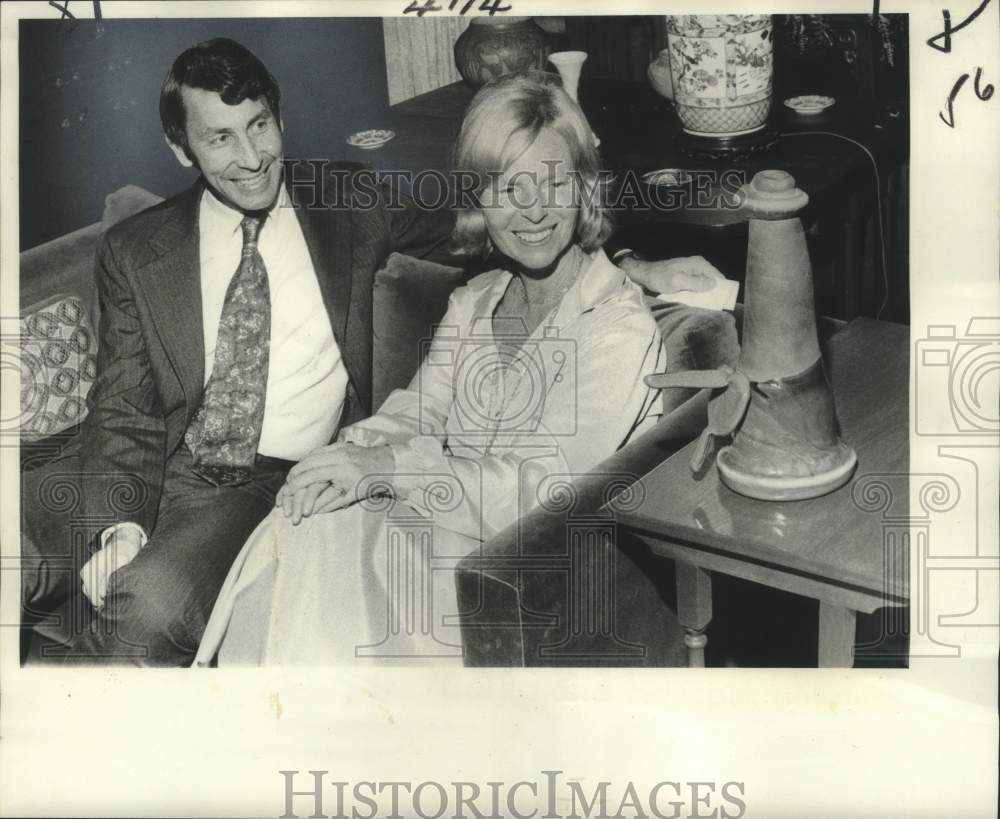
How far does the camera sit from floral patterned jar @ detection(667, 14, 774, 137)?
238cm

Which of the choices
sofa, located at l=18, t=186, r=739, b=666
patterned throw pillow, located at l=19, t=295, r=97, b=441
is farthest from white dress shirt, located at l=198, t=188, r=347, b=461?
patterned throw pillow, located at l=19, t=295, r=97, b=441

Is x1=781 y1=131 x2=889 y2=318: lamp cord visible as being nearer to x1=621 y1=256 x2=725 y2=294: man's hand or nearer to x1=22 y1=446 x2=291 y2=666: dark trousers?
x1=621 y1=256 x2=725 y2=294: man's hand

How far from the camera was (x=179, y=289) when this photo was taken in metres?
2.43

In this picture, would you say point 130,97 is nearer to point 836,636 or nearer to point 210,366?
point 210,366

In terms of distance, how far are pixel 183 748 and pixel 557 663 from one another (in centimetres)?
69

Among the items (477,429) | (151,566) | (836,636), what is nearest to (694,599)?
(836,636)

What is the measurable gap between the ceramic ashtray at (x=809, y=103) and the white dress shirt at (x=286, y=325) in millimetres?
923

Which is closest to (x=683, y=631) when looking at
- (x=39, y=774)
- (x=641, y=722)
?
(x=641, y=722)

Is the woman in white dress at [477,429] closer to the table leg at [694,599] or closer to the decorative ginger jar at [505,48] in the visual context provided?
the decorative ginger jar at [505,48]

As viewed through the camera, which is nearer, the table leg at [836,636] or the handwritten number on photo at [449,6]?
the table leg at [836,636]

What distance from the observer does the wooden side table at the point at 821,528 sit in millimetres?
2062

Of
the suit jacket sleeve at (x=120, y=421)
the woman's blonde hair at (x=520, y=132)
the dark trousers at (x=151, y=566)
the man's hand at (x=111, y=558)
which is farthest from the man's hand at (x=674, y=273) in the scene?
the man's hand at (x=111, y=558)

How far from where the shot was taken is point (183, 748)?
242 centimetres

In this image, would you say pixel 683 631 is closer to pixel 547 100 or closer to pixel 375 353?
pixel 375 353
